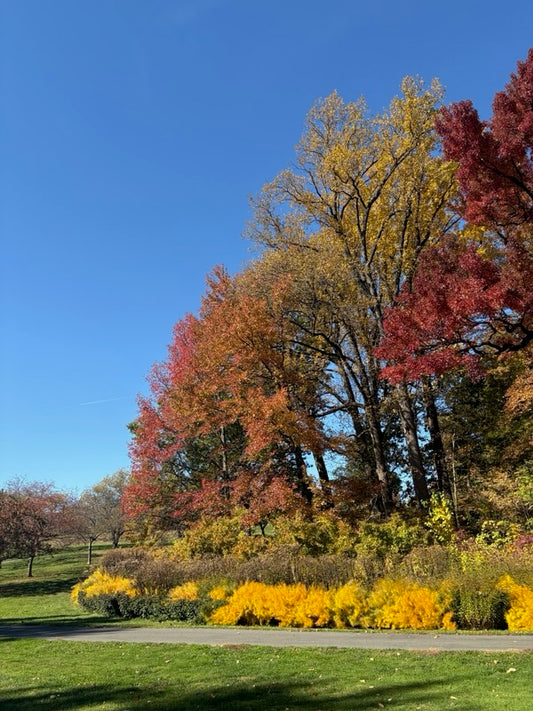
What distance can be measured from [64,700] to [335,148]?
19.4 metres

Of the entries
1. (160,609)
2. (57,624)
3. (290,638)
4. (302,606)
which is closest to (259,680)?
(290,638)

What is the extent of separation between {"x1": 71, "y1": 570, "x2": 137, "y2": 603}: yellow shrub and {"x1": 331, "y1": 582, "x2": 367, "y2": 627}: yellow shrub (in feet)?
26.7

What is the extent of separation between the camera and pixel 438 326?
1380 cm

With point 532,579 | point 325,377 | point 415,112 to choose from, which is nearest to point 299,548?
point 532,579

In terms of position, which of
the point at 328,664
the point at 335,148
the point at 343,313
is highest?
the point at 335,148

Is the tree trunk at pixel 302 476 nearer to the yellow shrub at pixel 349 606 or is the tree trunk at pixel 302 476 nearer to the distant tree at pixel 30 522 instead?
the yellow shrub at pixel 349 606

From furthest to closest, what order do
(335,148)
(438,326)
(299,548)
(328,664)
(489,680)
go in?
1. (335,148)
2. (299,548)
3. (438,326)
4. (328,664)
5. (489,680)

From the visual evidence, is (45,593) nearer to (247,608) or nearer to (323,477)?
(323,477)

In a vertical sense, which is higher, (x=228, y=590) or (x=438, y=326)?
(x=438, y=326)

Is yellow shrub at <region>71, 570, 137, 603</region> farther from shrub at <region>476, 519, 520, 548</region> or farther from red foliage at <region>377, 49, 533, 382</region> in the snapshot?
red foliage at <region>377, 49, 533, 382</region>

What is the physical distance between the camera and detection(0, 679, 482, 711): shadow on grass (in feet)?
19.2

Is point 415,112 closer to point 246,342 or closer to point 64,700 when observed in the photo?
point 246,342

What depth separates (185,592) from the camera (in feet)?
51.0

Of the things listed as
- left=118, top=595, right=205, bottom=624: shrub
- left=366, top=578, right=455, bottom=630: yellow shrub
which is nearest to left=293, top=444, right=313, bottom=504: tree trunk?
left=118, top=595, right=205, bottom=624: shrub
